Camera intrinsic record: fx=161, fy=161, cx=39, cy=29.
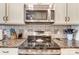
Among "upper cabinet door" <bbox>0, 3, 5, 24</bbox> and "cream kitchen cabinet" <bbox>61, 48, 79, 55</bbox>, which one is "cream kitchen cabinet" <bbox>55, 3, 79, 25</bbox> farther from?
"upper cabinet door" <bbox>0, 3, 5, 24</bbox>

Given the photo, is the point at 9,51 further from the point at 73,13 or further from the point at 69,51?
the point at 73,13

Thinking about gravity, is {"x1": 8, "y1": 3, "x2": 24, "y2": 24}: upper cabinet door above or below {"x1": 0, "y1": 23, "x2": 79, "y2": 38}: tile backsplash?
above

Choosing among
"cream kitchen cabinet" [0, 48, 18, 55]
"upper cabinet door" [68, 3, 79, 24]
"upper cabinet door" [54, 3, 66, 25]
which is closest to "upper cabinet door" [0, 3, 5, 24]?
"cream kitchen cabinet" [0, 48, 18, 55]

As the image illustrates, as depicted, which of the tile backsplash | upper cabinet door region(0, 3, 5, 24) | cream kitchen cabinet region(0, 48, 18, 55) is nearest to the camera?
cream kitchen cabinet region(0, 48, 18, 55)

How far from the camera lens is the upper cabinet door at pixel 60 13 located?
2375 mm

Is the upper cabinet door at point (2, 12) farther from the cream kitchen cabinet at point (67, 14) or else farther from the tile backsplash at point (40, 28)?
the cream kitchen cabinet at point (67, 14)

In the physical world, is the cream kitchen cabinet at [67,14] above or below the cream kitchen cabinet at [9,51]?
above

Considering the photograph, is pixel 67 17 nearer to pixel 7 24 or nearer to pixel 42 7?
pixel 42 7

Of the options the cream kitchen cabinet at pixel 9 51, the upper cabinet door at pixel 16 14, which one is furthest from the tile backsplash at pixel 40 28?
the cream kitchen cabinet at pixel 9 51

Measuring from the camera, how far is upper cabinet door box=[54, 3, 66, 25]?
2375mm

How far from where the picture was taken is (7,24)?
2514mm

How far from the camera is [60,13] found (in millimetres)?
2387

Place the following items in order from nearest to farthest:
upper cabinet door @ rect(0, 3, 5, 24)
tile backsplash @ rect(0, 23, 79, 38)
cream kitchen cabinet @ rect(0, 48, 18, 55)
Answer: cream kitchen cabinet @ rect(0, 48, 18, 55)
upper cabinet door @ rect(0, 3, 5, 24)
tile backsplash @ rect(0, 23, 79, 38)
